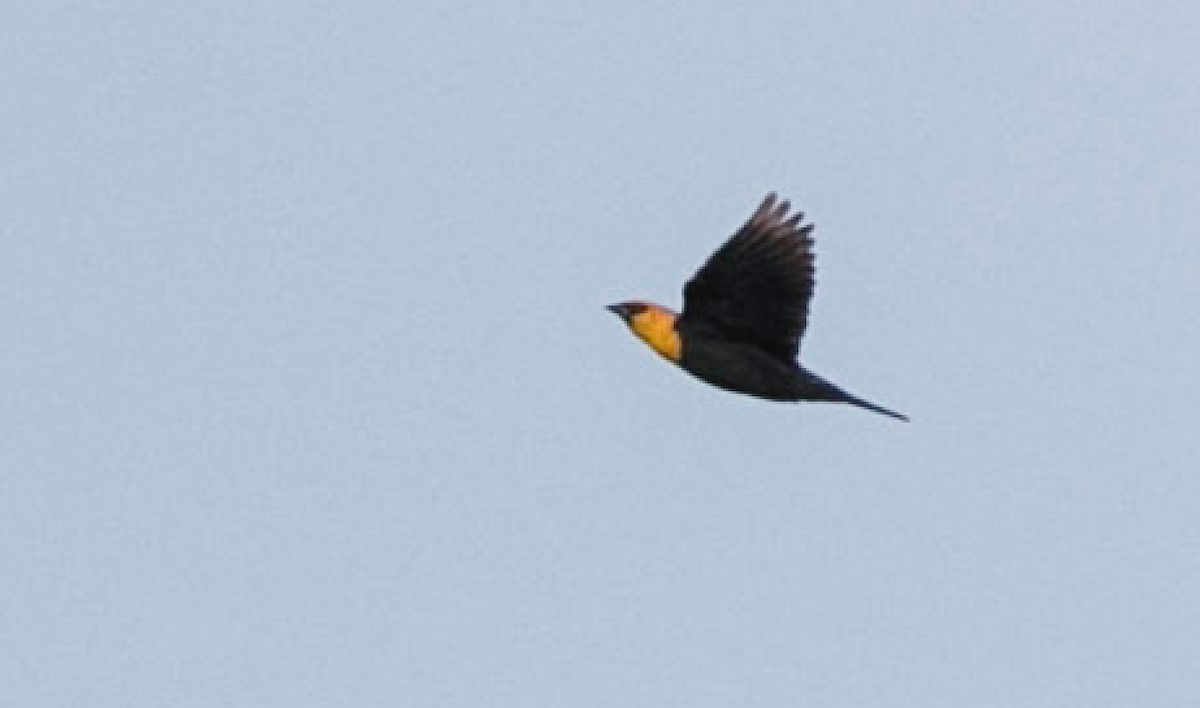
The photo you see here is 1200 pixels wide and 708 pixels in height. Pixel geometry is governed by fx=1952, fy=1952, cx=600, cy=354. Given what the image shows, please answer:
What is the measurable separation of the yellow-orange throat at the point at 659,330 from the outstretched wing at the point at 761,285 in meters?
0.20

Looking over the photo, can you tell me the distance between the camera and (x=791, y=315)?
15.7 meters

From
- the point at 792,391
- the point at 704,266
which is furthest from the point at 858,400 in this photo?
the point at 704,266

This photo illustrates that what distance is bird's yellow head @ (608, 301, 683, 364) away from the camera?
51.9 feet

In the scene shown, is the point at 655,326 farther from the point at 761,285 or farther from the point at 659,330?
the point at 761,285

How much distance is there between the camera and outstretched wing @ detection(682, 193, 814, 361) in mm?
15461

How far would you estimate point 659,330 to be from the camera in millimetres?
15891

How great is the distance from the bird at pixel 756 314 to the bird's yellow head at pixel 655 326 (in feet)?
0.04

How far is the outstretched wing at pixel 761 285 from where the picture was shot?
1546 centimetres

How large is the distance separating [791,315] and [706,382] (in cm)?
90

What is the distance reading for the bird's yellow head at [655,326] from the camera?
51.9 feet

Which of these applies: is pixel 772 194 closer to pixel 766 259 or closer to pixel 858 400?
pixel 766 259

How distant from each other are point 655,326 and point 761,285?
3.17ft

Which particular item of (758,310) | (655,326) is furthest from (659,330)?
(758,310)

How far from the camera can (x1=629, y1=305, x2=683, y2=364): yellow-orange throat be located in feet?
51.9
